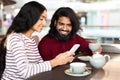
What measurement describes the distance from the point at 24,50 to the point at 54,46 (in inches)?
27.1

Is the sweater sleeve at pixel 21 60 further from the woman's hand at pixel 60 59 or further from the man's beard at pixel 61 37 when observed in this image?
the man's beard at pixel 61 37

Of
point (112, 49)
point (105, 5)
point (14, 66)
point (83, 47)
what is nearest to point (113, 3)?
point (105, 5)

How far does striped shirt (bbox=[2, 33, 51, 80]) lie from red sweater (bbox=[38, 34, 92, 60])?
1.59ft

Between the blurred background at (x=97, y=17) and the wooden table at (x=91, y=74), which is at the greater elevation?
the blurred background at (x=97, y=17)

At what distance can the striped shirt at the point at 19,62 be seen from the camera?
1.27 meters

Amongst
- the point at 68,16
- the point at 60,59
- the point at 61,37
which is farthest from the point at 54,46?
the point at 60,59

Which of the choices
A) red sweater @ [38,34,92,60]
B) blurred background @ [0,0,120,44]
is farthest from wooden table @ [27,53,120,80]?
blurred background @ [0,0,120,44]

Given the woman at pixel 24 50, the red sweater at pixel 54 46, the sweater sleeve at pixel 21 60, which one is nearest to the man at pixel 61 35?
the red sweater at pixel 54 46

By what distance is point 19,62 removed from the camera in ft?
4.12

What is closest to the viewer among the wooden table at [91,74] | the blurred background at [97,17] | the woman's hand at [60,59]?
the wooden table at [91,74]

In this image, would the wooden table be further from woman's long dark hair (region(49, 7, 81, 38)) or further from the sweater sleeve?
woman's long dark hair (region(49, 7, 81, 38))

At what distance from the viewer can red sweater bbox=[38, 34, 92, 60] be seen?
6.32ft

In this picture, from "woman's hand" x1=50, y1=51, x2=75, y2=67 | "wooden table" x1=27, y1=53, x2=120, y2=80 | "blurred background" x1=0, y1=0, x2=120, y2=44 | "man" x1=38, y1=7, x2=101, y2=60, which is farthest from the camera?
"blurred background" x1=0, y1=0, x2=120, y2=44

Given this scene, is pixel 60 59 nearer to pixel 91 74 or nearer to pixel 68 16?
pixel 91 74
